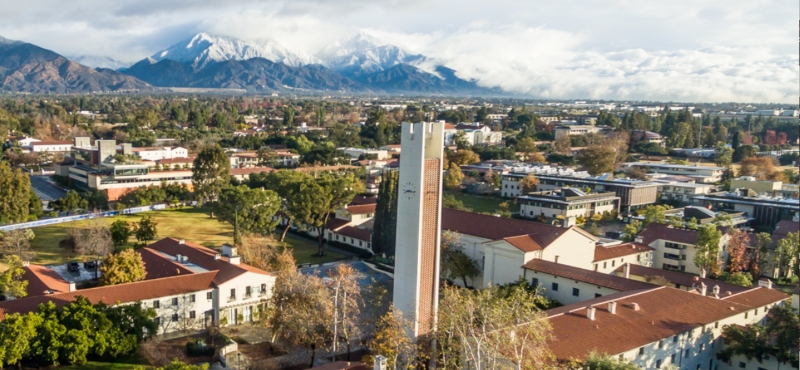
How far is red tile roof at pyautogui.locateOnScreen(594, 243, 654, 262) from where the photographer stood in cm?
2692

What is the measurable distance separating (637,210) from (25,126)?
240ft

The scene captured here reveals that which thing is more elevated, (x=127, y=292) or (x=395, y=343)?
(x=395, y=343)

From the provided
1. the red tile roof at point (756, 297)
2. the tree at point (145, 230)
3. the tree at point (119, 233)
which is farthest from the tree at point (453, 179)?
the red tile roof at point (756, 297)

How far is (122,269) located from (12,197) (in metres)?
17.4

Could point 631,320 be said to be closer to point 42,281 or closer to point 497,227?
point 497,227

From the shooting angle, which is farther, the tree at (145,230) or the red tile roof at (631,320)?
the tree at (145,230)

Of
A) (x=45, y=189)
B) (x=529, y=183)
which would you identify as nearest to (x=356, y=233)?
(x=529, y=183)

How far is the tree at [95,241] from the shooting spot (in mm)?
27156

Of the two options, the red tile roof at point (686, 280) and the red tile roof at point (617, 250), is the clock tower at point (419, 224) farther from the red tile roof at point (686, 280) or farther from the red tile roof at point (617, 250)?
the red tile roof at point (617, 250)

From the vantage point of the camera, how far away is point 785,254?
91.9 feet

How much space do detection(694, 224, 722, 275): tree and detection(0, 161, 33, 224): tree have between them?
34.1 m

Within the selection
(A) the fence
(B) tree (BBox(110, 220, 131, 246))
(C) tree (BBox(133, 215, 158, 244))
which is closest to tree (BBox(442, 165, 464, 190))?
(A) the fence

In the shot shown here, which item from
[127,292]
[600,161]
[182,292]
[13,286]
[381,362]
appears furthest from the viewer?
[600,161]

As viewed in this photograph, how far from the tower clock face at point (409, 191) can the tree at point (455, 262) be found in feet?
32.8
